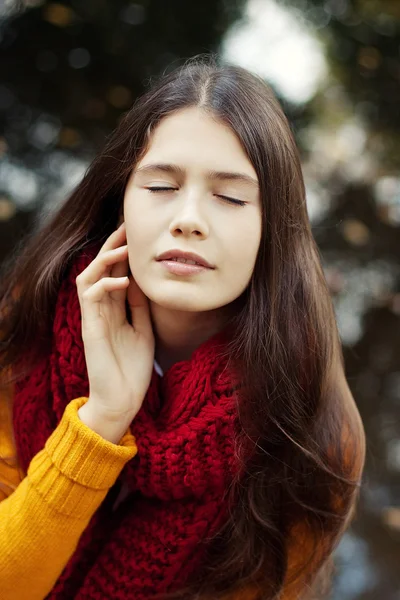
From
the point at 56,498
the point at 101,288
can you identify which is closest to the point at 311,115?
the point at 101,288

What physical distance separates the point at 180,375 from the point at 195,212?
33cm

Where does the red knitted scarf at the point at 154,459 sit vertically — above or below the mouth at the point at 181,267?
below

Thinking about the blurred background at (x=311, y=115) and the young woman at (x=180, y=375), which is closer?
the young woman at (x=180, y=375)

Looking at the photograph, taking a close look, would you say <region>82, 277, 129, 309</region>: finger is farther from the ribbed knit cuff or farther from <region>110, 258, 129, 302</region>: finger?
the ribbed knit cuff

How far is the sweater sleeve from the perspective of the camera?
132 cm

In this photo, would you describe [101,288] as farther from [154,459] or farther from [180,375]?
[154,459]

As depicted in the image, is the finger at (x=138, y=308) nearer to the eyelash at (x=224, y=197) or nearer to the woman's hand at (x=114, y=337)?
the woman's hand at (x=114, y=337)

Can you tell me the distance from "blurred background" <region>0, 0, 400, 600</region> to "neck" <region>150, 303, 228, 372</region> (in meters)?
0.96

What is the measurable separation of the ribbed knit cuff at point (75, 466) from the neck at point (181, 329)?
0.24 m

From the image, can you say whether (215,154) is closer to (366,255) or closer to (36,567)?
(36,567)

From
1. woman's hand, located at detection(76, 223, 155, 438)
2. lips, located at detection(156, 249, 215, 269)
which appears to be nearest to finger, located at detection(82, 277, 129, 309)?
woman's hand, located at detection(76, 223, 155, 438)

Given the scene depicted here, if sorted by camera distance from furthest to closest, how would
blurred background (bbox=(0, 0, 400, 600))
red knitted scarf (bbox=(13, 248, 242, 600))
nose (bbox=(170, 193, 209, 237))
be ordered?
blurred background (bbox=(0, 0, 400, 600)) → red knitted scarf (bbox=(13, 248, 242, 600)) → nose (bbox=(170, 193, 209, 237))

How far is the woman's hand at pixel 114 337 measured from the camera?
1.35 m

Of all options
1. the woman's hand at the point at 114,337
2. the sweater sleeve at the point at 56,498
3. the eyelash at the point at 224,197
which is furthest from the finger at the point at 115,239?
the sweater sleeve at the point at 56,498
